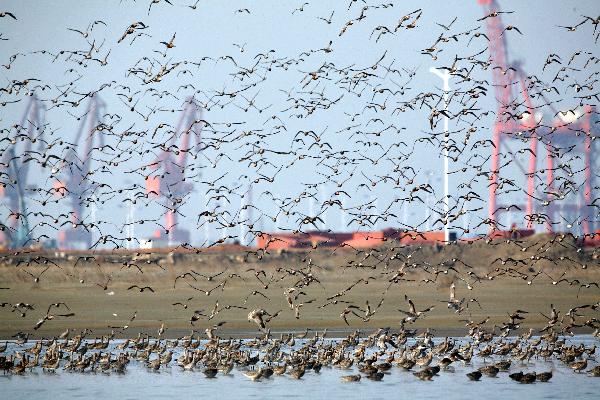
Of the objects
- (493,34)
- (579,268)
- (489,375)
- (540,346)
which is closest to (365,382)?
(489,375)

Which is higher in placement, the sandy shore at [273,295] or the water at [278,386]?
the sandy shore at [273,295]

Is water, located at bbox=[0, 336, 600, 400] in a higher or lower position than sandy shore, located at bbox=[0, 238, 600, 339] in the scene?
lower

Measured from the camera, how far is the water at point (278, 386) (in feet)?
106

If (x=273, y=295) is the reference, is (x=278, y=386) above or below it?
below

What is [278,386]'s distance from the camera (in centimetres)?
3362

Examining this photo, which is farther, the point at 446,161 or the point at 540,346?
the point at 446,161

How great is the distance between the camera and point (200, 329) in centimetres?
4791

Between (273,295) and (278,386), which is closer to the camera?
(278,386)

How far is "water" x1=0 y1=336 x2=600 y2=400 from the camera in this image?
3225 cm

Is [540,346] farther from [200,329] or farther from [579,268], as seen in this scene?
[579,268]

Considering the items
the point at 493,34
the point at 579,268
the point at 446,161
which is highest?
the point at 493,34

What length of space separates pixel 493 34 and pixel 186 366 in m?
146

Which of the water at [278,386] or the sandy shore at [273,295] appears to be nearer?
the water at [278,386]

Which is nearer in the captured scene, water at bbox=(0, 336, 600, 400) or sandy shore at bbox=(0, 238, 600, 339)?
water at bbox=(0, 336, 600, 400)
